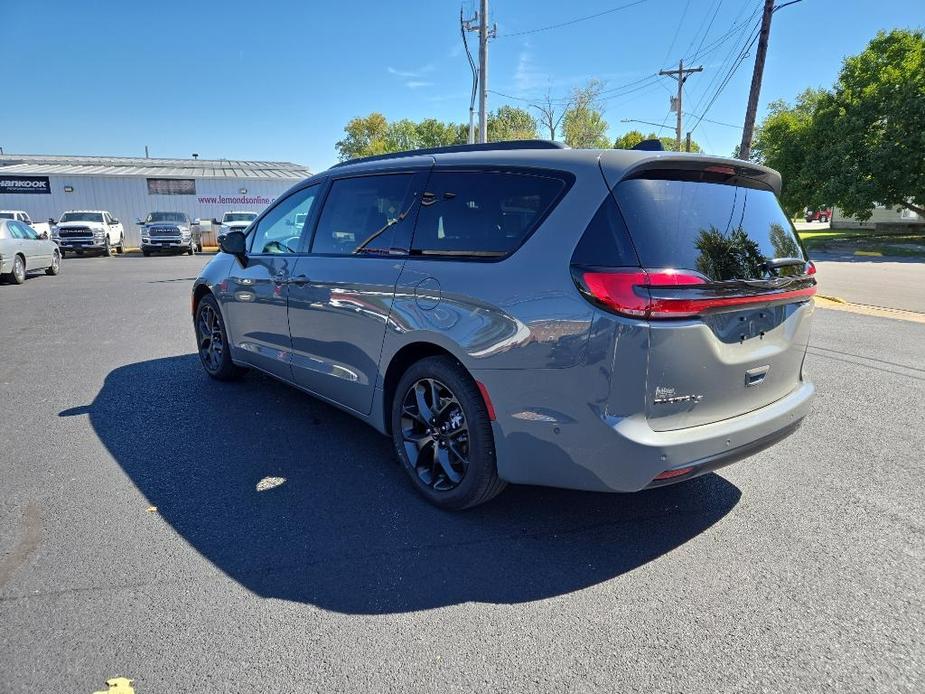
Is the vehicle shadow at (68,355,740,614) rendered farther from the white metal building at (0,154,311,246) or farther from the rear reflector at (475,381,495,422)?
the white metal building at (0,154,311,246)

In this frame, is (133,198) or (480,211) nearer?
(480,211)

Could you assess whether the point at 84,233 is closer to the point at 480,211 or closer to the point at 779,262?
the point at 480,211

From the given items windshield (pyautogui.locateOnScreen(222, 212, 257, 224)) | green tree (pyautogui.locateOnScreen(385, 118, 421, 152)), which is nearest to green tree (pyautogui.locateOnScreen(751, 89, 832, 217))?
windshield (pyautogui.locateOnScreen(222, 212, 257, 224))

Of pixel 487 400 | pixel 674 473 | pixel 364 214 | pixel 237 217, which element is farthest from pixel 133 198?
pixel 674 473

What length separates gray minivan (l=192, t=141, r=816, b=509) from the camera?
2.52 meters

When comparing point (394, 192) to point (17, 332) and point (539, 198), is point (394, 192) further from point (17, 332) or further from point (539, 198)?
point (17, 332)

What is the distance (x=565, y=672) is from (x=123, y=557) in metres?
2.09

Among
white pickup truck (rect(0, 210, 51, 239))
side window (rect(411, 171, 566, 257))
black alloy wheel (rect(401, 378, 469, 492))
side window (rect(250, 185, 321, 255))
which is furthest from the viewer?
white pickup truck (rect(0, 210, 51, 239))

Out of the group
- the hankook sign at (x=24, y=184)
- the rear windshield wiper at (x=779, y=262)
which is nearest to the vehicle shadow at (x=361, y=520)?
the rear windshield wiper at (x=779, y=262)

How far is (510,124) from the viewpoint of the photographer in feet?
196

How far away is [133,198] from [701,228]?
35.0m

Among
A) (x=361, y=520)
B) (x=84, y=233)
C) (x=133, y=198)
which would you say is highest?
(x=133, y=198)

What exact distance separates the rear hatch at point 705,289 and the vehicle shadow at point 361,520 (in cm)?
81

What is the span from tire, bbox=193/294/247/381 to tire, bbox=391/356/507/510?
266 cm
